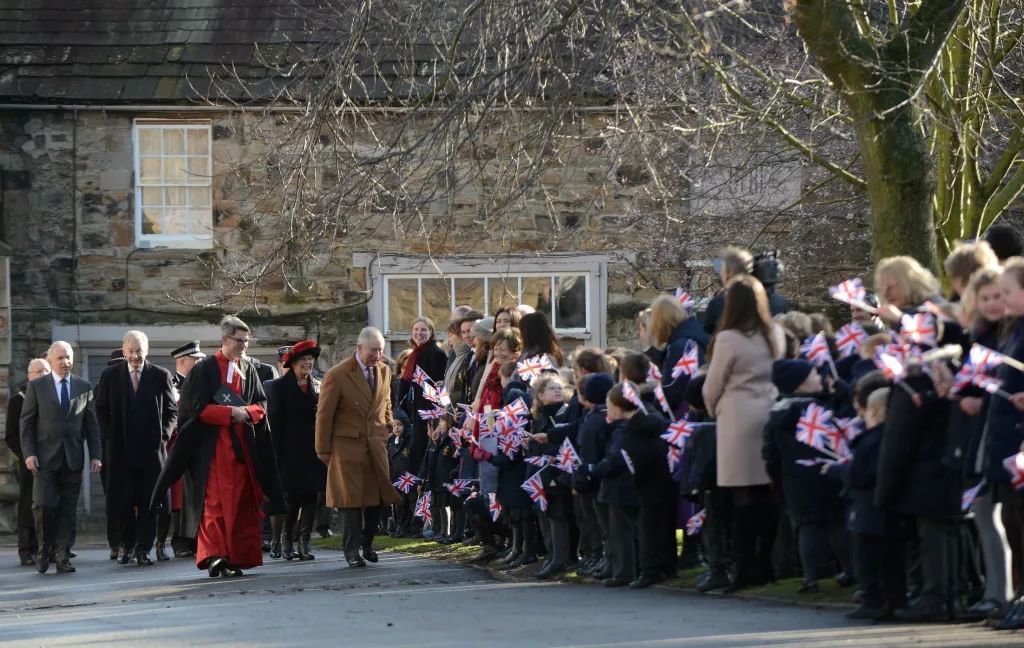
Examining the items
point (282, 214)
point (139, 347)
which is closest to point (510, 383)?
point (282, 214)

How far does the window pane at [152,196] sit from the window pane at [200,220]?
41 centimetres

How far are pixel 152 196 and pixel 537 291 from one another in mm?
5131

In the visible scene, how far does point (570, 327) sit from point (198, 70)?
5.79m

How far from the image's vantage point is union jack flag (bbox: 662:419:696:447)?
38.1 feet

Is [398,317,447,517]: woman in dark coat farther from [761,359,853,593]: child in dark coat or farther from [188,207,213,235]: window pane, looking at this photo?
[761,359,853,593]: child in dark coat

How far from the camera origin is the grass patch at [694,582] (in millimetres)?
10570

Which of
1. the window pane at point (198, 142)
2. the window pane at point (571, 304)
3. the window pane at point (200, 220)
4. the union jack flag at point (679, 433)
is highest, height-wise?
the window pane at point (198, 142)

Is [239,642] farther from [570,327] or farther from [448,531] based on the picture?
[570,327]

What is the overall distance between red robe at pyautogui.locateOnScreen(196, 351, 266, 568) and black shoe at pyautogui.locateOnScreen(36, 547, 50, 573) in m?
2.14

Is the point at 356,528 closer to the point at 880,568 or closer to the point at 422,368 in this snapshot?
the point at 422,368

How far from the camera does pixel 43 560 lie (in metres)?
16.3

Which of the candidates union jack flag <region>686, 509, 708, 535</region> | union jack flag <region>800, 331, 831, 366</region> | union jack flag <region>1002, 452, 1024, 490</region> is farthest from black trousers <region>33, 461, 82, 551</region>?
union jack flag <region>1002, 452, 1024, 490</region>

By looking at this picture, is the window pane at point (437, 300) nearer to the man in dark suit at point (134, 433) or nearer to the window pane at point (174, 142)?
the window pane at point (174, 142)

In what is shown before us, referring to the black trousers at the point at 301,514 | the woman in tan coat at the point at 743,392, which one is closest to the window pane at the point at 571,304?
the black trousers at the point at 301,514
